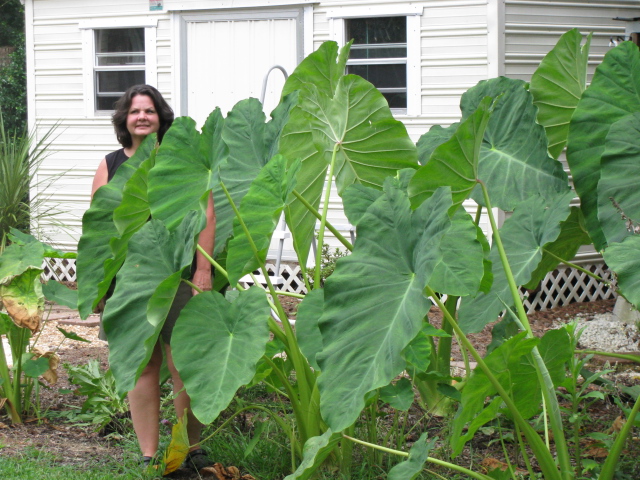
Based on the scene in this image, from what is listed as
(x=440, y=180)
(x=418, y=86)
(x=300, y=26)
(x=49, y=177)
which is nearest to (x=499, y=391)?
(x=440, y=180)

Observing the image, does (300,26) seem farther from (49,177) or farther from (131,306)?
(131,306)

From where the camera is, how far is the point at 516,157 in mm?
2658

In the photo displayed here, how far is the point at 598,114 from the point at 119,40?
585cm

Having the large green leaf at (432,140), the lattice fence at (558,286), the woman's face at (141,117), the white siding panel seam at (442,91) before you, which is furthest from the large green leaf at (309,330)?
the white siding panel seam at (442,91)

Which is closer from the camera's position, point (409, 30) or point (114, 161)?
point (114, 161)

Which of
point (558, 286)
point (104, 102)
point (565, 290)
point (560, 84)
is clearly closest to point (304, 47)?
point (104, 102)

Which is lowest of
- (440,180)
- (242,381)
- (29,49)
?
(242,381)

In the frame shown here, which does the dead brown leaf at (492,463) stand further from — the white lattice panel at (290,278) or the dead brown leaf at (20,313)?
the white lattice panel at (290,278)

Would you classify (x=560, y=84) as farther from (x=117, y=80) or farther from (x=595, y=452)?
(x=117, y=80)

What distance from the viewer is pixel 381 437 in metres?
2.86

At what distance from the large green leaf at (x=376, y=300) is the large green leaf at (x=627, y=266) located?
0.44 meters

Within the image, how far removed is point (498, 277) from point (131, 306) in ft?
3.75

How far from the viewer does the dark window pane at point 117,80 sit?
7.50m

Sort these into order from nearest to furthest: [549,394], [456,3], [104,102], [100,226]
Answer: [549,394], [100,226], [456,3], [104,102]
